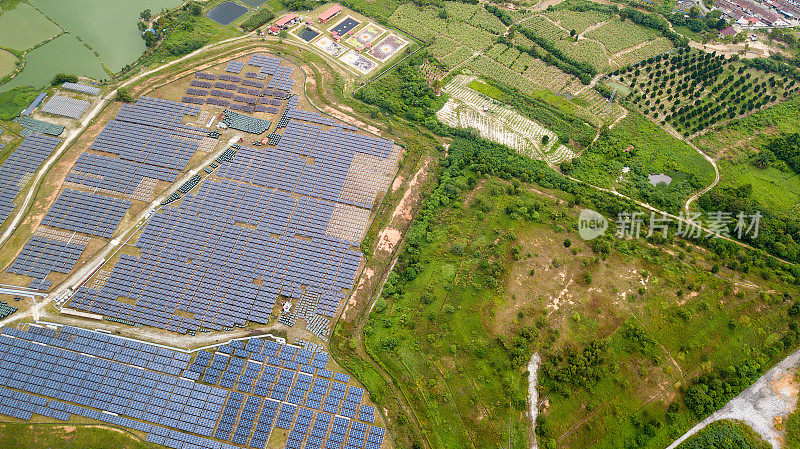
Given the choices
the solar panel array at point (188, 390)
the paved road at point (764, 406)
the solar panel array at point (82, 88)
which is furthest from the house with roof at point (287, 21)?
the paved road at point (764, 406)

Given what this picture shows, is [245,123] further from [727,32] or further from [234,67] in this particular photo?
[727,32]

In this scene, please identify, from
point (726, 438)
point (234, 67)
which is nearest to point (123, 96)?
point (234, 67)

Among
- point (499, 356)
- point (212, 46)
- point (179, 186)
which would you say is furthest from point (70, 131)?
point (499, 356)

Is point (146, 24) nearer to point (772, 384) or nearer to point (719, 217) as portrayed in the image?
point (719, 217)

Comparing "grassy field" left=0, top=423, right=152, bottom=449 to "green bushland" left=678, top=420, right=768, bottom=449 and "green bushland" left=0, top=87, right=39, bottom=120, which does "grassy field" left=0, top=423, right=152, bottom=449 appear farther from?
"green bushland" left=678, top=420, right=768, bottom=449

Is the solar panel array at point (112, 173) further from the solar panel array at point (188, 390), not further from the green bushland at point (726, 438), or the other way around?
the green bushland at point (726, 438)

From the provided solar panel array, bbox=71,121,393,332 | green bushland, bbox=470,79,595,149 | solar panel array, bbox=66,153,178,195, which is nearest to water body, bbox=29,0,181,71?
solar panel array, bbox=66,153,178,195
